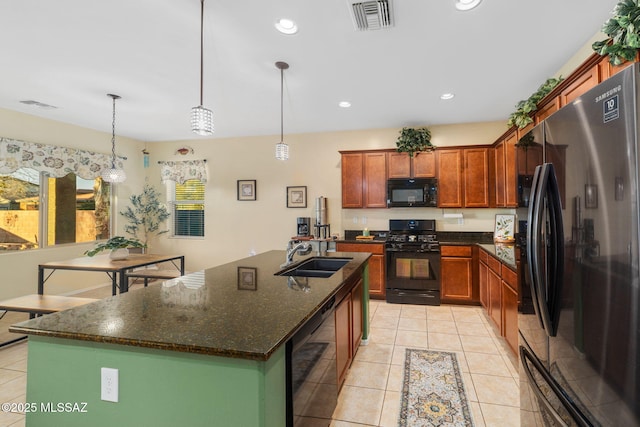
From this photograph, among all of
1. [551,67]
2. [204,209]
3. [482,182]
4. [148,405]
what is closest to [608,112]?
[148,405]

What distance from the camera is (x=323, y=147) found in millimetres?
5559

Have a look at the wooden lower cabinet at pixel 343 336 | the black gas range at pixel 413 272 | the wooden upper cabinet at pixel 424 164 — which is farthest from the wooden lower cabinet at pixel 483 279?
the wooden lower cabinet at pixel 343 336

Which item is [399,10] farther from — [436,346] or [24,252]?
[24,252]

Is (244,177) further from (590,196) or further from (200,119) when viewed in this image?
(590,196)

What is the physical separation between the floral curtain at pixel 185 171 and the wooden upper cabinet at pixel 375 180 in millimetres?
3067

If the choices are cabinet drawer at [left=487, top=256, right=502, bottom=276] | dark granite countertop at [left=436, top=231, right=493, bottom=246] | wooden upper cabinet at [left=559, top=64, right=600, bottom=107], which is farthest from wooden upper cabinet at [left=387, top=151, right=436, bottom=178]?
wooden upper cabinet at [left=559, top=64, right=600, bottom=107]

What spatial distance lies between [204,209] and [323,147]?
2.58m

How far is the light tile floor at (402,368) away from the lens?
2160 mm

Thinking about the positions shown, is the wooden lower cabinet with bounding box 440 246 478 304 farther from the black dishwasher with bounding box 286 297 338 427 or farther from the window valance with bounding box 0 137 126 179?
the window valance with bounding box 0 137 126 179

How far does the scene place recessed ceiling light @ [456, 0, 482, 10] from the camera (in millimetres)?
2121

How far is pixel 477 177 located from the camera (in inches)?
184

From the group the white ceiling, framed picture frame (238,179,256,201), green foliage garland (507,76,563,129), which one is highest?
the white ceiling

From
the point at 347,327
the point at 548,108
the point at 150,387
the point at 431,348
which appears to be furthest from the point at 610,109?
the point at 431,348

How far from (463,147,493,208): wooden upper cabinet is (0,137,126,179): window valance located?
19.1ft
